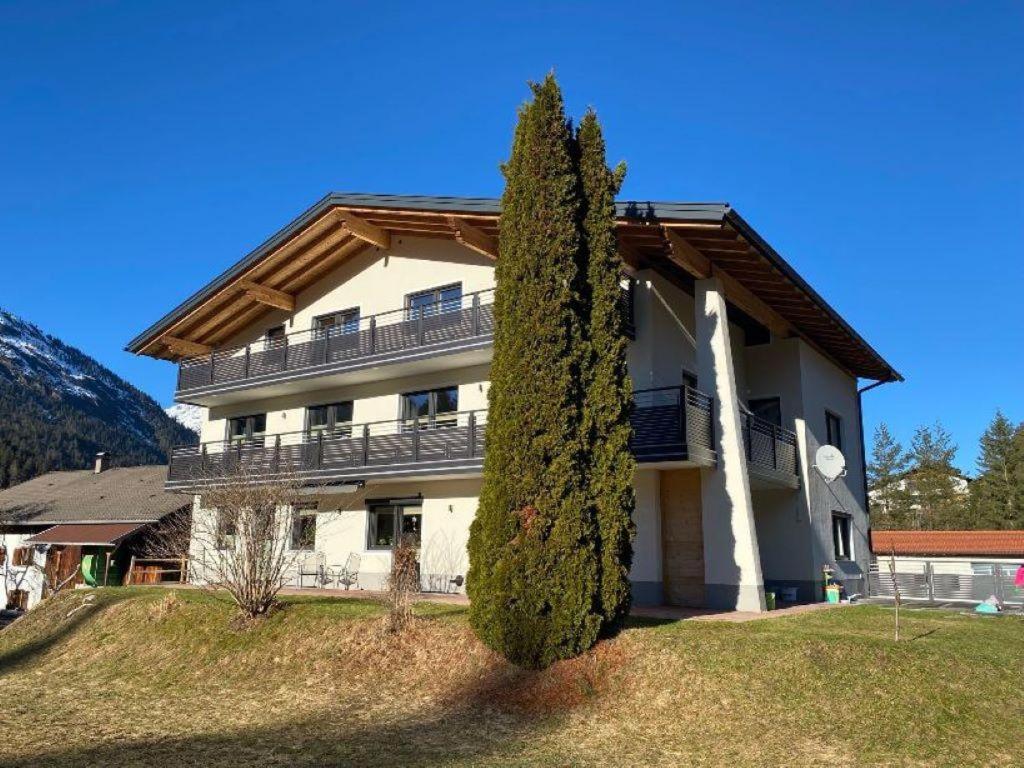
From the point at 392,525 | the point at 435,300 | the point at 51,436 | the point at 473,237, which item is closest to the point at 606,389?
the point at 473,237

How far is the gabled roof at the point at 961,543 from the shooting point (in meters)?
36.7

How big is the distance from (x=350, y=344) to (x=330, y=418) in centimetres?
305

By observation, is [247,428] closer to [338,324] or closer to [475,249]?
[338,324]

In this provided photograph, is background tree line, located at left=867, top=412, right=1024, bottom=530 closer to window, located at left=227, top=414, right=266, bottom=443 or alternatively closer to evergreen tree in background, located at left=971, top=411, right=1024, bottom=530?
evergreen tree in background, located at left=971, top=411, right=1024, bottom=530

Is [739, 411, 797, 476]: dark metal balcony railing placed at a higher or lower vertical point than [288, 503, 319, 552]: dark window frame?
higher

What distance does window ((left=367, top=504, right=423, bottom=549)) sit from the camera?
23.0m

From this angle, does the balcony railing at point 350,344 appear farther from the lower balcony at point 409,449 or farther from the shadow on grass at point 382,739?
the shadow on grass at point 382,739

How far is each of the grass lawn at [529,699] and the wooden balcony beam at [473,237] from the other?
32.2ft

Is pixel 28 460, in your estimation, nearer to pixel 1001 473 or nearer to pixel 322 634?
pixel 322 634

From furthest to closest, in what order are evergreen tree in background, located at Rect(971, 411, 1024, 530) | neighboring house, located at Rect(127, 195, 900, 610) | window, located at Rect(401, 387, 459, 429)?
1. evergreen tree in background, located at Rect(971, 411, 1024, 530)
2. window, located at Rect(401, 387, 459, 429)
3. neighboring house, located at Rect(127, 195, 900, 610)

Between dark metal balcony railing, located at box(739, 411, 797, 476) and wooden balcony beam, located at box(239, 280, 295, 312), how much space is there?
15.5 m

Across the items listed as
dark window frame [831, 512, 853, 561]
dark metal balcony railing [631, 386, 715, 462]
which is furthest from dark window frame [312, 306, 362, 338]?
dark window frame [831, 512, 853, 561]

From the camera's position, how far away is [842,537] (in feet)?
83.9

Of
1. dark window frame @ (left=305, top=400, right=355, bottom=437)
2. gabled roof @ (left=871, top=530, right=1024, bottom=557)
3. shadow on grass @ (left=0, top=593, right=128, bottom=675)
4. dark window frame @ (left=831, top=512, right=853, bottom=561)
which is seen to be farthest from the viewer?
gabled roof @ (left=871, top=530, right=1024, bottom=557)
